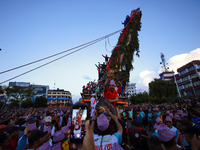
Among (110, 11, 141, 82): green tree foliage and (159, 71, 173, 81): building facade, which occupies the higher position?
(159, 71, 173, 81): building facade

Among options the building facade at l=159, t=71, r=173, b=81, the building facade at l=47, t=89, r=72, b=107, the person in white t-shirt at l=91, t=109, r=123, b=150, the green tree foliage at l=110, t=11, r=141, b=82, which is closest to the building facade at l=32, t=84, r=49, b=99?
the building facade at l=47, t=89, r=72, b=107

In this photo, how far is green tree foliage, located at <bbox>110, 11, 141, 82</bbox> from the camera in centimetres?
1237

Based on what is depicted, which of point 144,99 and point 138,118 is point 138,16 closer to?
point 138,118

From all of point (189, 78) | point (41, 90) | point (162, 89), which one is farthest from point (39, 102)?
point (189, 78)

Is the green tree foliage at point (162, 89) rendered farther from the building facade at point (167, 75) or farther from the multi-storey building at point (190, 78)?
the building facade at point (167, 75)

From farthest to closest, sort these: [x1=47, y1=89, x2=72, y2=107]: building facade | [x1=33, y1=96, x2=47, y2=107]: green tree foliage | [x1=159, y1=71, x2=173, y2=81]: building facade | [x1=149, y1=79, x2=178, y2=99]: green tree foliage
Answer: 1. [x1=47, y1=89, x2=72, y2=107]: building facade
2. [x1=159, y1=71, x2=173, y2=81]: building facade
3. [x1=33, y1=96, x2=47, y2=107]: green tree foliage
4. [x1=149, y1=79, x2=178, y2=99]: green tree foliage

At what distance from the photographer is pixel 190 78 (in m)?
44.8

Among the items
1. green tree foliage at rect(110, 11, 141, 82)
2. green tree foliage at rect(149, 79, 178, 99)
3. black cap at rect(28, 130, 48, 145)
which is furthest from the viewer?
green tree foliage at rect(149, 79, 178, 99)

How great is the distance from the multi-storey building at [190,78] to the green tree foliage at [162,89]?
995cm

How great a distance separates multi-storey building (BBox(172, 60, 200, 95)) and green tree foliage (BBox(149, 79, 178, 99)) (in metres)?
9.95

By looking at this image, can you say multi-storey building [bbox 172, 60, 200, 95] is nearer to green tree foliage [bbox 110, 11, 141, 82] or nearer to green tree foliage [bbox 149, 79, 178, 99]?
green tree foliage [bbox 149, 79, 178, 99]

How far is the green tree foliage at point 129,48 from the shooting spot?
487 inches

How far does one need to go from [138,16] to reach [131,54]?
5.62 metres

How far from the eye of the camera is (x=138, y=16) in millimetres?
14445
